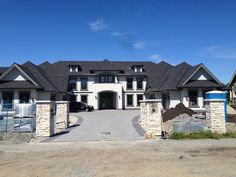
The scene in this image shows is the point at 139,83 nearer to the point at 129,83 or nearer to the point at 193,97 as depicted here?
the point at 129,83

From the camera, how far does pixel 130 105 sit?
4822 centimetres

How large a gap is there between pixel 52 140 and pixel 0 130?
4.11 metres

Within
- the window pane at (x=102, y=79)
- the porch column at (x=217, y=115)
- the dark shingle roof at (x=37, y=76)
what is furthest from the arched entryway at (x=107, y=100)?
the porch column at (x=217, y=115)

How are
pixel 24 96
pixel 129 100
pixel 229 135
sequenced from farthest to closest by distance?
pixel 129 100
pixel 24 96
pixel 229 135

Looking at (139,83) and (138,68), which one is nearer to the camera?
(139,83)

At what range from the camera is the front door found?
1912 inches

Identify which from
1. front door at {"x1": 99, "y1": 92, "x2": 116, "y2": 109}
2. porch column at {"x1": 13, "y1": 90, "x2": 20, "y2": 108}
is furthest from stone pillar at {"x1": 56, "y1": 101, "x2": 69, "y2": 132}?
front door at {"x1": 99, "y1": 92, "x2": 116, "y2": 109}

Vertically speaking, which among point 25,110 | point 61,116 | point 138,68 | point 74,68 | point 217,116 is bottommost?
point 61,116

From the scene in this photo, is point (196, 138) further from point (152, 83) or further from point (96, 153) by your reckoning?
point (152, 83)

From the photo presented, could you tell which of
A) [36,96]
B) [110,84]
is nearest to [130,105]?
[110,84]

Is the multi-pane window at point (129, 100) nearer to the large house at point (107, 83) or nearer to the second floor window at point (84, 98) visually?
the large house at point (107, 83)

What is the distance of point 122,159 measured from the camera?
1087 cm

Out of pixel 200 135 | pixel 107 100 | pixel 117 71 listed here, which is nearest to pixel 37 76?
pixel 107 100

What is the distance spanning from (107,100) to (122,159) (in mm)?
38036
